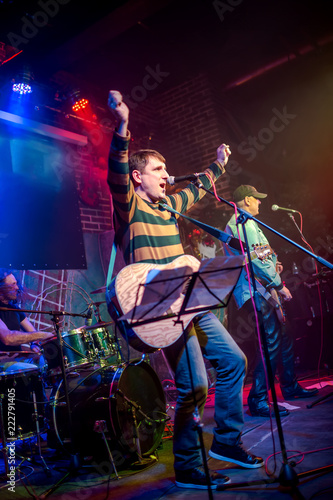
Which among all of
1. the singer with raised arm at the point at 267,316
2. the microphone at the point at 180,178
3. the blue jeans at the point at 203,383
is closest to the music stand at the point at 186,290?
the blue jeans at the point at 203,383

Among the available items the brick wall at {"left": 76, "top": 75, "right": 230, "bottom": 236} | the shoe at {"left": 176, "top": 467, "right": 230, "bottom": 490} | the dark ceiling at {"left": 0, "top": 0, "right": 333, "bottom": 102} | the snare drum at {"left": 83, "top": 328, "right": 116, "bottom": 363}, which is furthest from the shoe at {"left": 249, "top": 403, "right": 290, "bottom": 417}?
the dark ceiling at {"left": 0, "top": 0, "right": 333, "bottom": 102}

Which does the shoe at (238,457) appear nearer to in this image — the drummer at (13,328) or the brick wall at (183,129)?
the drummer at (13,328)

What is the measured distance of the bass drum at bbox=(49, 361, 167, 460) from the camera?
333 cm

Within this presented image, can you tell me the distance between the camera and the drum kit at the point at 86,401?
3355 millimetres

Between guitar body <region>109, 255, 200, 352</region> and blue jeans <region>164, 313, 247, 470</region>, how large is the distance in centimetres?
16

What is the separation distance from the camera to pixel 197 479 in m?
2.53

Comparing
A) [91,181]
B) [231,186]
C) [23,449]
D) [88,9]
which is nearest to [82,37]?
[88,9]

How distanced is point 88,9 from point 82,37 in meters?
0.49

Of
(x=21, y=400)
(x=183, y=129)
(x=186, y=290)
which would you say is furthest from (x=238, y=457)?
(x=183, y=129)

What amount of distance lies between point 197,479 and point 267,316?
88.9 inches

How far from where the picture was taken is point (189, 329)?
101 inches

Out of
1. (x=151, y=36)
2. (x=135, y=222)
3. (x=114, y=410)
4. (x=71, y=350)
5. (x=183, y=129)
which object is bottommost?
(x=114, y=410)

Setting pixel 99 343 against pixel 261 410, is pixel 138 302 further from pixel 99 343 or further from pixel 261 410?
pixel 261 410

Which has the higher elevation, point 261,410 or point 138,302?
point 138,302
